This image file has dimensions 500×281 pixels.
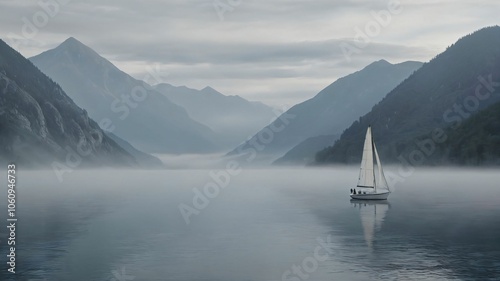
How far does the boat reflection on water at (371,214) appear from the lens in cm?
9489

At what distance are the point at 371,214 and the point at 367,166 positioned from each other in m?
26.9

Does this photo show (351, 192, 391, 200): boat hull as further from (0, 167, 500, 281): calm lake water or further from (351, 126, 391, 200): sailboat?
(0, 167, 500, 281): calm lake water

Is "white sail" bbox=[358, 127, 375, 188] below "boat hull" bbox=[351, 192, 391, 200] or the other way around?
the other way around

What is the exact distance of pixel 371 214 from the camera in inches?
A: 4990

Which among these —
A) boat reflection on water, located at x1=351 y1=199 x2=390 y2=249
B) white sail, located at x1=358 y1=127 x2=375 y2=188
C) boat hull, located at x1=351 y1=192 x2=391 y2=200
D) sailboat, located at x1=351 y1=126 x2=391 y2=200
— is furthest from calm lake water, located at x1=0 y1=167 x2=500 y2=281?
white sail, located at x1=358 y1=127 x2=375 y2=188

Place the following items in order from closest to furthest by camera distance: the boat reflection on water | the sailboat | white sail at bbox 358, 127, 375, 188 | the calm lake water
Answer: the calm lake water → the boat reflection on water → white sail at bbox 358, 127, 375, 188 → the sailboat

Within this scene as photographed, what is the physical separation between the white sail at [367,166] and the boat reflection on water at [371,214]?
437cm

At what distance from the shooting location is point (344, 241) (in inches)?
3410

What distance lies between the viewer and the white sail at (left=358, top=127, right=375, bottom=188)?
494 ft

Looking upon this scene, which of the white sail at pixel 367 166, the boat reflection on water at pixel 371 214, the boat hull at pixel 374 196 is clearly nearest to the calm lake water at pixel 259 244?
the boat reflection on water at pixel 371 214

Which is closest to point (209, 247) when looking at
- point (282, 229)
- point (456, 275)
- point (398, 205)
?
point (282, 229)

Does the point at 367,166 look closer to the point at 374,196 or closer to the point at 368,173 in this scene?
the point at 368,173

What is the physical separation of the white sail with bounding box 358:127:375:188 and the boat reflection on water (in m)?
4.37

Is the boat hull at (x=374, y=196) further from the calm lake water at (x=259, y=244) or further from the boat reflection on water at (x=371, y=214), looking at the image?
the calm lake water at (x=259, y=244)
